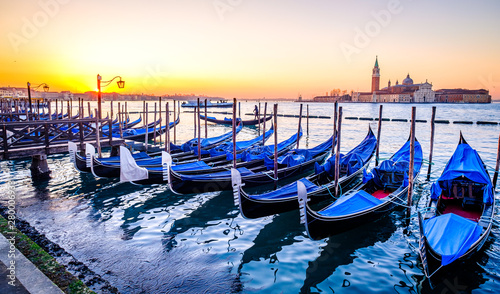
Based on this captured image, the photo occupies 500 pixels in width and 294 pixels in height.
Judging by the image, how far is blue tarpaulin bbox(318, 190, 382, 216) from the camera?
548cm

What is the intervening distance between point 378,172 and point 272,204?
3.23m

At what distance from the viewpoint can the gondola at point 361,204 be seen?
16.5 feet

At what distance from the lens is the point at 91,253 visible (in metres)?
4.98

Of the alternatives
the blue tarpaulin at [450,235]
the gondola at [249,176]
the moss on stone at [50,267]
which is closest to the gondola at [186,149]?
the gondola at [249,176]

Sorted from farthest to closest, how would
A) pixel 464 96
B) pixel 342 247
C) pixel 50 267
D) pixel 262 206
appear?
pixel 464 96 < pixel 262 206 < pixel 342 247 < pixel 50 267

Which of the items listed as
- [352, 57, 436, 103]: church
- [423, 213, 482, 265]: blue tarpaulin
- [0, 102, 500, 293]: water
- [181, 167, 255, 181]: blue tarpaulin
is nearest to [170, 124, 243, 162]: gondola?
[0, 102, 500, 293]: water

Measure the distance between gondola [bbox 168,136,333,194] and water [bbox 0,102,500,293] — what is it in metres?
0.43

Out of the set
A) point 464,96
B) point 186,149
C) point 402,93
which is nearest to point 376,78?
point 402,93

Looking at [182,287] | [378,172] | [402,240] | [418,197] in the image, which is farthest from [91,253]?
[418,197]

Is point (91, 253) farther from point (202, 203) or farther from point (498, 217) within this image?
point (498, 217)

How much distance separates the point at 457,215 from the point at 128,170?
6807 millimetres

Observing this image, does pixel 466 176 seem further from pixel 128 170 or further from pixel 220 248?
pixel 128 170

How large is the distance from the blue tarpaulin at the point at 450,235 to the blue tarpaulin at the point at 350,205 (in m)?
1.07

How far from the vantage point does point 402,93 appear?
128125mm
